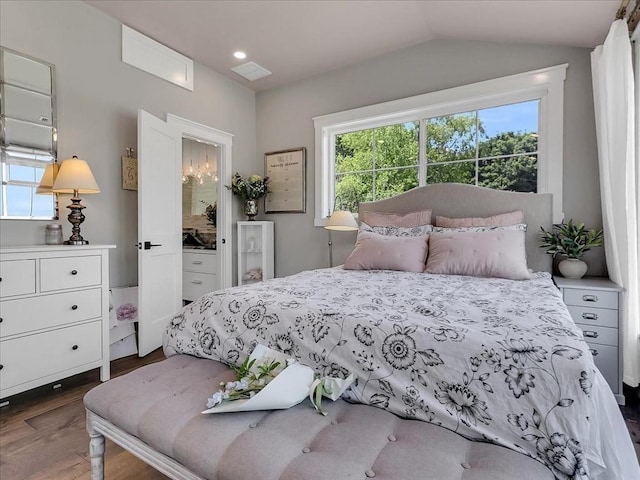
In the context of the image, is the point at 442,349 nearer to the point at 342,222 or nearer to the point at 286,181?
the point at 342,222

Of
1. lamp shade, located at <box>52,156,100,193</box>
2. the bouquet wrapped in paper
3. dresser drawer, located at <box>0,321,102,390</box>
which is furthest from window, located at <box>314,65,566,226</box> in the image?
the bouquet wrapped in paper

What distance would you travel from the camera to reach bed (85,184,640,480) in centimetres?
91

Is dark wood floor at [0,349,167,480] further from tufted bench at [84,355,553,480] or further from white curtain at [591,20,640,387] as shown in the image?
white curtain at [591,20,640,387]

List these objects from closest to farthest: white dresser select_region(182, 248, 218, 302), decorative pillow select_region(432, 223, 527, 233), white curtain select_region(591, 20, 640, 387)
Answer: white curtain select_region(591, 20, 640, 387) < decorative pillow select_region(432, 223, 527, 233) < white dresser select_region(182, 248, 218, 302)

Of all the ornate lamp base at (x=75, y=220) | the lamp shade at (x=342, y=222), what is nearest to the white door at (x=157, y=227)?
the ornate lamp base at (x=75, y=220)

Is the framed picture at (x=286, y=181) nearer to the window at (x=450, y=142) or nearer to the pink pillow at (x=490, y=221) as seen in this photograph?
the window at (x=450, y=142)

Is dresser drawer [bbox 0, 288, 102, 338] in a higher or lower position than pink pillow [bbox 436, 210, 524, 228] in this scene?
lower

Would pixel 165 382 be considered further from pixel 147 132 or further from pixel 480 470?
pixel 147 132

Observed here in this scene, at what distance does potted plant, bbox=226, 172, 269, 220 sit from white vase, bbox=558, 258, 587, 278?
306cm

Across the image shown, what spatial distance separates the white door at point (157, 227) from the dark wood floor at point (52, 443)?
2.50 feet

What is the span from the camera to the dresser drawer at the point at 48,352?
2.00 metres

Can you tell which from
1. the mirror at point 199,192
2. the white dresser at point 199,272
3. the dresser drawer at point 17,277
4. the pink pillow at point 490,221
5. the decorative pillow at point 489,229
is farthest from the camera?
the mirror at point 199,192

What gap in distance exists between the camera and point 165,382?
4.42 ft

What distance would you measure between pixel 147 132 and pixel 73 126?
1.70 feet
